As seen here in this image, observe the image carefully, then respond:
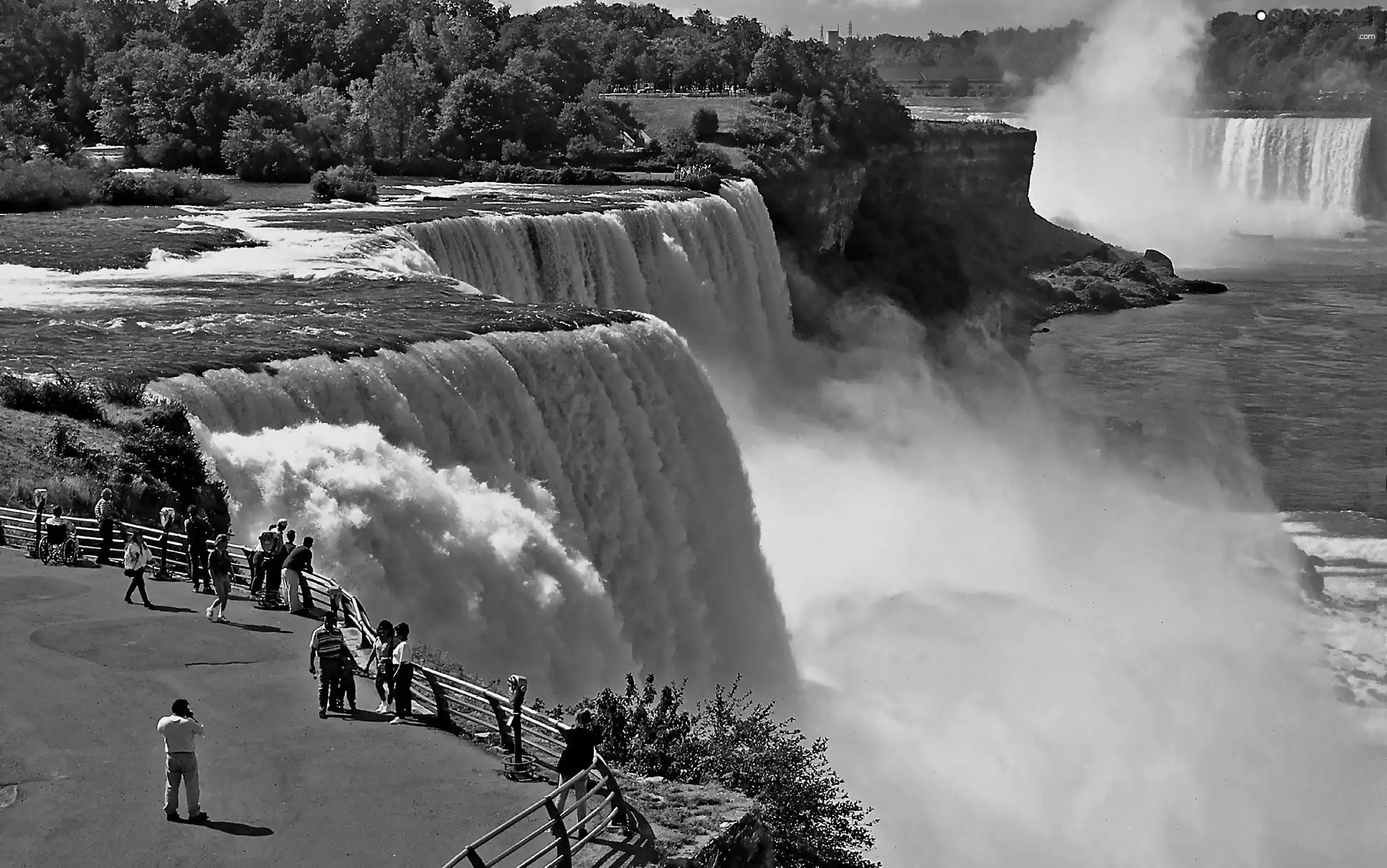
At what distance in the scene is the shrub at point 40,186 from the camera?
4531cm

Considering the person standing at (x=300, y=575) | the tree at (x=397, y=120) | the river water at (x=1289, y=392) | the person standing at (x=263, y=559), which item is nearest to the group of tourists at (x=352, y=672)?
the person standing at (x=300, y=575)

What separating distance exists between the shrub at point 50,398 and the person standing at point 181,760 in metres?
10.4

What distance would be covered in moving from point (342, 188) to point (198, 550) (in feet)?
115

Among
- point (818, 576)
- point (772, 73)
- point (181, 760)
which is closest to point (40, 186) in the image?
point (818, 576)

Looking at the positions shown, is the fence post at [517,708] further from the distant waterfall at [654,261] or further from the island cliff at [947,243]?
the island cliff at [947,243]

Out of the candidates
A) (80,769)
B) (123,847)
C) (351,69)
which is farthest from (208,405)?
(351,69)

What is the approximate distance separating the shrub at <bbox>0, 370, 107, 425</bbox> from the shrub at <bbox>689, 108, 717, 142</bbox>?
5257 cm

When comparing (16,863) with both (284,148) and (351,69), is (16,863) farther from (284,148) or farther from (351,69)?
(351,69)

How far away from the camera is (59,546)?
57.7ft

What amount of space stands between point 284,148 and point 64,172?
1109 cm

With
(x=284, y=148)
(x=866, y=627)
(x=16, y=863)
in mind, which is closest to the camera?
(x=16, y=863)

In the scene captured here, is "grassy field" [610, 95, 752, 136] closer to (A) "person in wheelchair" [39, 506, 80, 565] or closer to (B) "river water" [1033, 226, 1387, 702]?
(B) "river water" [1033, 226, 1387, 702]

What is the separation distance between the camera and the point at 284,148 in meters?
57.9

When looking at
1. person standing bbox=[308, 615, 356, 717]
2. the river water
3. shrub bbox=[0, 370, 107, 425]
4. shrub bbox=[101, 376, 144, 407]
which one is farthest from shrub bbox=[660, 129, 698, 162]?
person standing bbox=[308, 615, 356, 717]
